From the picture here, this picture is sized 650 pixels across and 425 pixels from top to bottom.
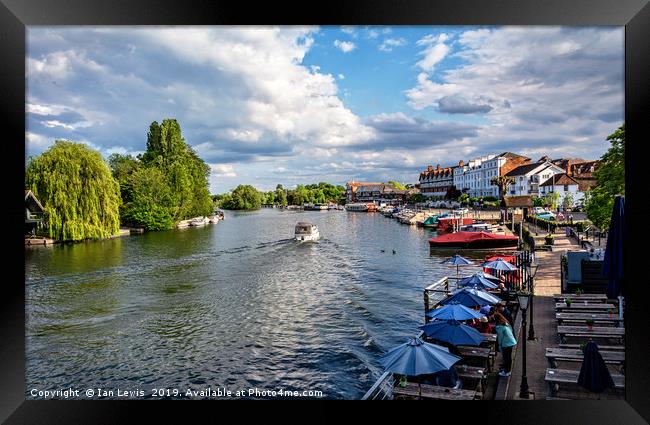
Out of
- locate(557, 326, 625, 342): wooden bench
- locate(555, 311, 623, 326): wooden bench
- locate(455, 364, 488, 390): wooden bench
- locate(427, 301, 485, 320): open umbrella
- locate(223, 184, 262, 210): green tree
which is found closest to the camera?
locate(455, 364, 488, 390): wooden bench

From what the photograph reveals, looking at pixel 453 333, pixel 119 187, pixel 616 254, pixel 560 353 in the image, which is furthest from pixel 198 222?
pixel 616 254

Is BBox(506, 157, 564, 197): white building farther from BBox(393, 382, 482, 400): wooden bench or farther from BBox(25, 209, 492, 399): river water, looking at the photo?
BBox(393, 382, 482, 400): wooden bench

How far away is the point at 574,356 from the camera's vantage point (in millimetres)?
6652

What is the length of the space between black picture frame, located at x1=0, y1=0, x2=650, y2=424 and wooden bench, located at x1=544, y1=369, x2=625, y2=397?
14 cm

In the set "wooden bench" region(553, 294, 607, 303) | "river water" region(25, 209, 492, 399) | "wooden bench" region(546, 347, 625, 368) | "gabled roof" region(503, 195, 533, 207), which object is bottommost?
"river water" region(25, 209, 492, 399)

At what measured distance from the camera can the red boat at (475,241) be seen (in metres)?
28.3

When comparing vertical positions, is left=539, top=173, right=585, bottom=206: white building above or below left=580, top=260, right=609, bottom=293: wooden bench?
above

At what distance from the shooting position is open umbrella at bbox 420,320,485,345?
697cm

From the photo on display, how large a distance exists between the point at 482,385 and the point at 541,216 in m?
29.3

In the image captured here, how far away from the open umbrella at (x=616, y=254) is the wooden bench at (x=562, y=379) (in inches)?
48.1

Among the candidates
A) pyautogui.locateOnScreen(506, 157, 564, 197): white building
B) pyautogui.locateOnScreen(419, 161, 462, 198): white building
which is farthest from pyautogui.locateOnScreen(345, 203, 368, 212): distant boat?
pyautogui.locateOnScreen(506, 157, 564, 197): white building

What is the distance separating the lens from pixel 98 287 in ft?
57.2
